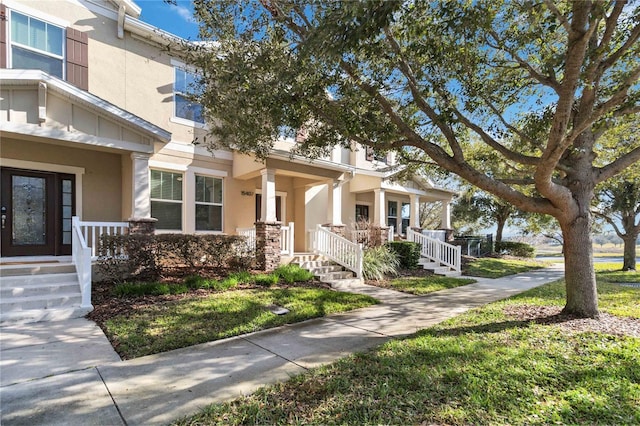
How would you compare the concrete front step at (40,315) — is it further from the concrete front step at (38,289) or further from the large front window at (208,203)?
the large front window at (208,203)

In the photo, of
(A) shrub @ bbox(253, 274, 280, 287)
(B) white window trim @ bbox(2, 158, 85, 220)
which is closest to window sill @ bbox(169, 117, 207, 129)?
(B) white window trim @ bbox(2, 158, 85, 220)

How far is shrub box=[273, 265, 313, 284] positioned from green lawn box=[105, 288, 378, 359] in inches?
44.8

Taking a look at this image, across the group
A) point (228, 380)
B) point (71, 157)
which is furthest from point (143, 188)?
point (228, 380)

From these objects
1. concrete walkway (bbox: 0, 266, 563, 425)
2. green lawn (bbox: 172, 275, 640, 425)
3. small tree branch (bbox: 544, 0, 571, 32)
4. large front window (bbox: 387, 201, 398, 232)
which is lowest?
concrete walkway (bbox: 0, 266, 563, 425)

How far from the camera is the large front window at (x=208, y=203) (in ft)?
34.8

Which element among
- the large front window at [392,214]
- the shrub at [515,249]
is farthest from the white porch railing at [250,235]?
the shrub at [515,249]

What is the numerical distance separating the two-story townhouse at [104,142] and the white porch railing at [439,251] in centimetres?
436

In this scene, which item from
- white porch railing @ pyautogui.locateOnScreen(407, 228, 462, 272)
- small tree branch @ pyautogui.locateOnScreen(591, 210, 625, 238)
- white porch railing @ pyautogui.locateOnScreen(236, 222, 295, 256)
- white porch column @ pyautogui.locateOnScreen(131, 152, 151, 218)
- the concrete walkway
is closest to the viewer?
the concrete walkway

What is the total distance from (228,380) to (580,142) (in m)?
6.77

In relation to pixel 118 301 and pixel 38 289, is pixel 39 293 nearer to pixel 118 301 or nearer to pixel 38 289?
pixel 38 289

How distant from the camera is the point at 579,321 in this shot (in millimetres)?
5293

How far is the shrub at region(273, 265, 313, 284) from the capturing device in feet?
29.5

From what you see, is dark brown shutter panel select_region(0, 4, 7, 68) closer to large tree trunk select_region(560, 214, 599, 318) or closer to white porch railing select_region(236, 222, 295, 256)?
white porch railing select_region(236, 222, 295, 256)

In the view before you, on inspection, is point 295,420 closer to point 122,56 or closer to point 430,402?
point 430,402
